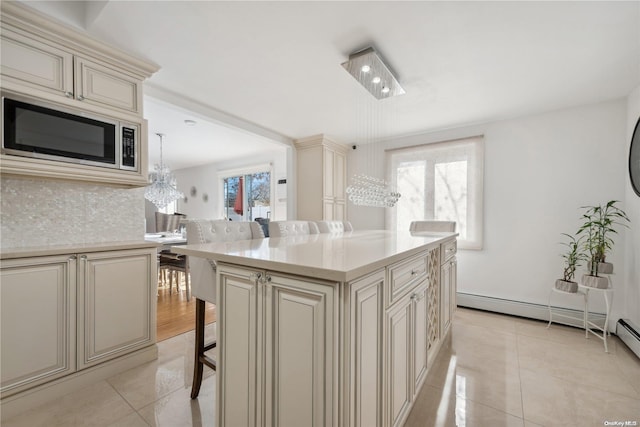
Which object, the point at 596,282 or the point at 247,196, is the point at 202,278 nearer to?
the point at 596,282

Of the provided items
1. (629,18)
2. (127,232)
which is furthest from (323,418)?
(629,18)

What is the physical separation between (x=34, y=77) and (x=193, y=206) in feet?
19.0

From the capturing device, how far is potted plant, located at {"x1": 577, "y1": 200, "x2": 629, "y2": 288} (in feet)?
7.76

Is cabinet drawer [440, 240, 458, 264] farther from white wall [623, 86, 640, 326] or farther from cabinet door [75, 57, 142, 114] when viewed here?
cabinet door [75, 57, 142, 114]

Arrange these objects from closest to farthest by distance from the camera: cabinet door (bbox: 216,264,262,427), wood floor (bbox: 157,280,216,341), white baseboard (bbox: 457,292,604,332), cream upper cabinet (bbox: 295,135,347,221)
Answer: cabinet door (bbox: 216,264,262,427) → wood floor (bbox: 157,280,216,341) → white baseboard (bbox: 457,292,604,332) → cream upper cabinet (bbox: 295,135,347,221)

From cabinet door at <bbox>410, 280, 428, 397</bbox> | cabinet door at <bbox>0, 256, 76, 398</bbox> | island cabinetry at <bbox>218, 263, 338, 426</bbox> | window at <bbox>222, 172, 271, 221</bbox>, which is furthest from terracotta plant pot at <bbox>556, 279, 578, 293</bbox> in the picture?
window at <bbox>222, 172, 271, 221</bbox>

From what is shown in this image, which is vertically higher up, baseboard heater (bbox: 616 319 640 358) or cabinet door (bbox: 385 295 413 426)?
cabinet door (bbox: 385 295 413 426)

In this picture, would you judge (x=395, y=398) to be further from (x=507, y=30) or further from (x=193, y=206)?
(x=193, y=206)

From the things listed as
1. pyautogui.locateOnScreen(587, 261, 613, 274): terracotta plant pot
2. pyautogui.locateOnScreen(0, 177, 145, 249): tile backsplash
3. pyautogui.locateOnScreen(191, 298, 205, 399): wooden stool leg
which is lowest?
pyautogui.locateOnScreen(191, 298, 205, 399): wooden stool leg

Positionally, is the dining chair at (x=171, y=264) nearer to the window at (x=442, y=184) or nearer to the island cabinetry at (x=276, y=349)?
the island cabinetry at (x=276, y=349)

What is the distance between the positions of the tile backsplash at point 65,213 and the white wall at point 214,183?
130 inches

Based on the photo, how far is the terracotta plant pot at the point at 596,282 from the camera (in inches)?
90.5

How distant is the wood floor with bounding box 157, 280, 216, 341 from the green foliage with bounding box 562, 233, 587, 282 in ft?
12.5

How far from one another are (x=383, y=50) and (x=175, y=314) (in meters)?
3.36
